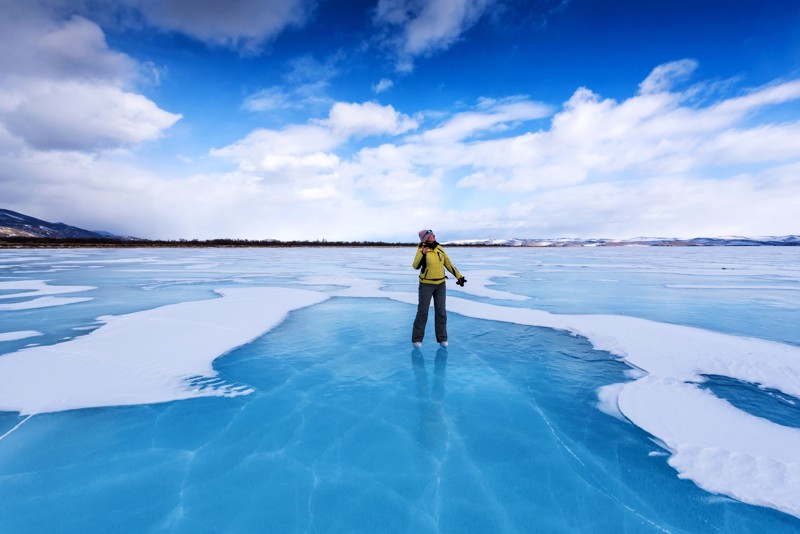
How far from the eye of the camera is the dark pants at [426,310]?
19.5 feet

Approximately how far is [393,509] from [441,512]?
0.35m

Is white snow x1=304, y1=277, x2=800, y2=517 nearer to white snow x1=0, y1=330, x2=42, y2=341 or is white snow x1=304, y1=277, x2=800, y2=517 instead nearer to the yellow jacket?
the yellow jacket

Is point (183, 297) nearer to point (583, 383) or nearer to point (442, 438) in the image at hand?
point (442, 438)

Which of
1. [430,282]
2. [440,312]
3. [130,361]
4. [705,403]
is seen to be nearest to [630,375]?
[705,403]

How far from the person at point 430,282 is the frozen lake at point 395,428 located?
367 millimetres

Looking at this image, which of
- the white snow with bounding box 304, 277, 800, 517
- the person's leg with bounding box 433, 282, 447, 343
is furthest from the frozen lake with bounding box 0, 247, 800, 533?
the person's leg with bounding box 433, 282, 447, 343

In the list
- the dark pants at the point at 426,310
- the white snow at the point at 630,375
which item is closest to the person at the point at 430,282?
the dark pants at the point at 426,310

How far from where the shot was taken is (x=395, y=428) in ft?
11.7

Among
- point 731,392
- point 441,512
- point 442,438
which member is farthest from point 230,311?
point 731,392

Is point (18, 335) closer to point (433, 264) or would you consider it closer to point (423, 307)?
point (423, 307)

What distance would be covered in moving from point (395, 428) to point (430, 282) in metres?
2.82

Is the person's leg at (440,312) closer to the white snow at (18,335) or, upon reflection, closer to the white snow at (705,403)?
the white snow at (705,403)

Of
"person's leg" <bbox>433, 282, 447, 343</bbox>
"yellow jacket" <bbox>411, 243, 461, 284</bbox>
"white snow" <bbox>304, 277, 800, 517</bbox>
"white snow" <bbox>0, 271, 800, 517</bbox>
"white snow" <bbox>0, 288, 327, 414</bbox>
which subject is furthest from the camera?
"person's leg" <bbox>433, 282, 447, 343</bbox>

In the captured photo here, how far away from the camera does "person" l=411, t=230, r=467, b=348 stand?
591cm
